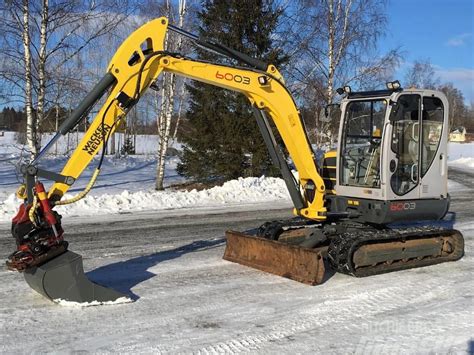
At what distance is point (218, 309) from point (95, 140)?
91.0 inches

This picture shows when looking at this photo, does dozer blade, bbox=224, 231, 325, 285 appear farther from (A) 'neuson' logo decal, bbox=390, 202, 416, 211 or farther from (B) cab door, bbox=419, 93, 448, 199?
(B) cab door, bbox=419, 93, 448, 199

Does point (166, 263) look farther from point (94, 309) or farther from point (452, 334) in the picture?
point (452, 334)

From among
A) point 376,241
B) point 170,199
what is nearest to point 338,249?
point 376,241

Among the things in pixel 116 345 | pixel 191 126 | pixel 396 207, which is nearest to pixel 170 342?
pixel 116 345

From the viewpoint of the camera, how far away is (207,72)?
6.75 metres

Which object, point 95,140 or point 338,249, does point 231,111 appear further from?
point 95,140

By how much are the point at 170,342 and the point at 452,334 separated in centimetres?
267

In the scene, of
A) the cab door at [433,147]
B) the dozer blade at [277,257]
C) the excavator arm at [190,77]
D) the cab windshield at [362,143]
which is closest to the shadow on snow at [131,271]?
the dozer blade at [277,257]

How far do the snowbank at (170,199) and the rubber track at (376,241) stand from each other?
23.7 ft

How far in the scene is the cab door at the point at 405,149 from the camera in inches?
294

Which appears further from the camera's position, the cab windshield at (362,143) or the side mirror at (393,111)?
the cab windshield at (362,143)

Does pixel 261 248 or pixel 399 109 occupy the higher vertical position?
pixel 399 109

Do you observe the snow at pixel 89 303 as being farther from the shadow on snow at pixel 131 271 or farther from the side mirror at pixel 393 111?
the side mirror at pixel 393 111

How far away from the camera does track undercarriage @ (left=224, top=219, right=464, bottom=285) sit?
273 inches
